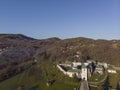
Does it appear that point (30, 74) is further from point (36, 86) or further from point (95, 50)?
point (95, 50)

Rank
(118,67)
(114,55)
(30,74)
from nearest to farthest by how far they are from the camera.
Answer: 1. (30,74)
2. (118,67)
3. (114,55)

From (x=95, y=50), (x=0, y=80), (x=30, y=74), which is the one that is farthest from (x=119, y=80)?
(x=95, y=50)

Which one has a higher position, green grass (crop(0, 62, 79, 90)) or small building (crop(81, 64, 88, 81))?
small building (crop(81, 64, 88, 81))

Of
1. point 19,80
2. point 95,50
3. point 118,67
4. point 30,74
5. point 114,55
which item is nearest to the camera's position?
point 19,80

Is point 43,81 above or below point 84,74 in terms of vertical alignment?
below

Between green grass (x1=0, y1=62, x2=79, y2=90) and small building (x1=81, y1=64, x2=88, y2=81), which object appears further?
small building (x1=81, y1=64, x2=88, y2=81)

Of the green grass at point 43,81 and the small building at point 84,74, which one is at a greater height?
the small building at point 84,74

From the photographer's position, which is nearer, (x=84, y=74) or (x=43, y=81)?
(x=43, y=81)

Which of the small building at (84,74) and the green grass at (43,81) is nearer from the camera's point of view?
the green grass at (43,81)

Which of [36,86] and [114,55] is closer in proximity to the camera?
[36,86]

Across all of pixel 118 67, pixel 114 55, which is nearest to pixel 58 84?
pixel 118 67
